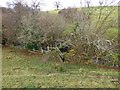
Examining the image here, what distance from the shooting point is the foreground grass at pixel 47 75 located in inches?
276

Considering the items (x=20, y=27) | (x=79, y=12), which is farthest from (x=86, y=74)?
(x=20, y=27)

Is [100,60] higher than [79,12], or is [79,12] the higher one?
[79,12]

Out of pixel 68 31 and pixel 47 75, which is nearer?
pixel 47 75

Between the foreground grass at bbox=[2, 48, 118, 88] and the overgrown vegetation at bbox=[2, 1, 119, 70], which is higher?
the overgrown vegetation at bbox=[2, 1, 119, 70]

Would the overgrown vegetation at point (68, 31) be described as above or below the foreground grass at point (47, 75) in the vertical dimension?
above

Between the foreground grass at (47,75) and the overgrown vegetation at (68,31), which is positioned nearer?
the foreground grass at (47,75)

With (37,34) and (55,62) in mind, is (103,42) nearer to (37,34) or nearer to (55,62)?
(55,62)

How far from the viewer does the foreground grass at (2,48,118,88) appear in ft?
23.0

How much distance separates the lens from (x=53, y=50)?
11391 millimetres

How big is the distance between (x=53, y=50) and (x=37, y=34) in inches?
73.9

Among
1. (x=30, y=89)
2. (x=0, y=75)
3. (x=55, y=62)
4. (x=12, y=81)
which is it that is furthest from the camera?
(x=55, y=62)

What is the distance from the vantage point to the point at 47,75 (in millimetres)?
8109

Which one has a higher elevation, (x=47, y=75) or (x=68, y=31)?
(x=68, y=31)

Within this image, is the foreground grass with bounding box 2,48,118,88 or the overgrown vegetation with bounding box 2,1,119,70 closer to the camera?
the foreground grass with bounding box 2,48,118,88
